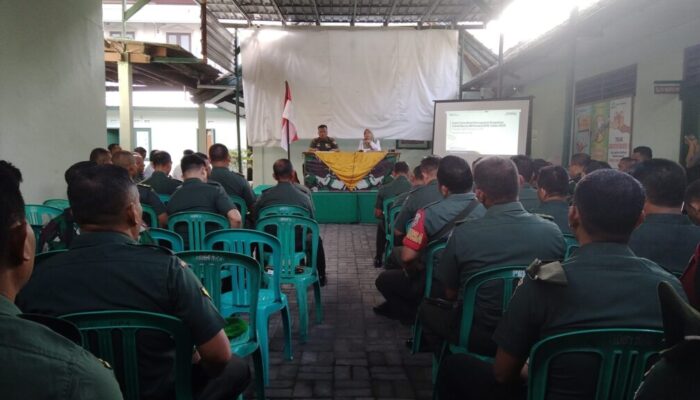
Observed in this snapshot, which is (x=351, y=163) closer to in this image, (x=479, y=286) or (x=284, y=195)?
(x=284, y=195)

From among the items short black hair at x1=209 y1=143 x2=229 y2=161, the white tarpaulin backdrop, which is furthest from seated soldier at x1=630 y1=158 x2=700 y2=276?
the white tarpaulin backdrop

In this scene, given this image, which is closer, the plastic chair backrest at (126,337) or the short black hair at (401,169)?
the plastic chair backrest at (126,337)

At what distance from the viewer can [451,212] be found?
3.01 meters

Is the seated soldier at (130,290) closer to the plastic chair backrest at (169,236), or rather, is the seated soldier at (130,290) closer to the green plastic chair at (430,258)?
the plastic chair backrest at (169,236)

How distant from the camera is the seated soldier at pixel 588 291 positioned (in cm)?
139

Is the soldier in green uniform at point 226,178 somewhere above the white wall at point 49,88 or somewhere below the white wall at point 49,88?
below

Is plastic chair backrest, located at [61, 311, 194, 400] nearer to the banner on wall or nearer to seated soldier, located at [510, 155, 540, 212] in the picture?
seated soldier, located at [510, 155, 540, 212]

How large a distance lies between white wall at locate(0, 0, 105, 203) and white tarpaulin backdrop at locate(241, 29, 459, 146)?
4.34 metres

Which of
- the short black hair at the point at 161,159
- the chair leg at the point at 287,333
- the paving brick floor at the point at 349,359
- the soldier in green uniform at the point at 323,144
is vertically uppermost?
the soldier in green uniform at the point at 323,144

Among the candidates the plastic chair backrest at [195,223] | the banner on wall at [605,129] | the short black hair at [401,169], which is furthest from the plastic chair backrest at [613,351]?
the banner on wall at [605,129]

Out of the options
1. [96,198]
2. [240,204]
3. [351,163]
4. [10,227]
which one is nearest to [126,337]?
[96,198]

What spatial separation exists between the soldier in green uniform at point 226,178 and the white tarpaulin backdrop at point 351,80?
5.80 metres

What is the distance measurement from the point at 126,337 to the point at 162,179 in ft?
12.7

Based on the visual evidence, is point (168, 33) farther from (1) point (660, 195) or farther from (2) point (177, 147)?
(1) point (660, 195)
